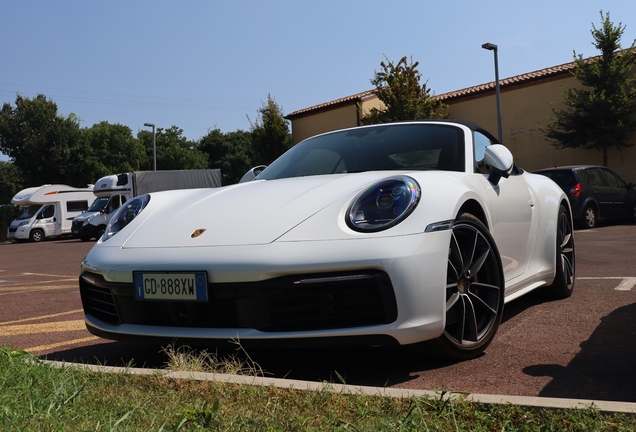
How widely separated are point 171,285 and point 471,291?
148 centimetres

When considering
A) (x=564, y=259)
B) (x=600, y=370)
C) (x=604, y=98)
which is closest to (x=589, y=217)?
(x=604, y=98)

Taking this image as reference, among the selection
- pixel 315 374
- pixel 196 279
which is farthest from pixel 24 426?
pixel 315 374

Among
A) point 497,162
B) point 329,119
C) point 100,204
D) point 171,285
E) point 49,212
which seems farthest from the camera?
point 329,119

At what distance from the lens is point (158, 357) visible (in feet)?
12.3

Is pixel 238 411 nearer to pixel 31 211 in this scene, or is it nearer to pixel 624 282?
pixel 624 282

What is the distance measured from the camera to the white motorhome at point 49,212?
30.2 meters

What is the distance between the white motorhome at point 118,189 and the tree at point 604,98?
13.2 metres

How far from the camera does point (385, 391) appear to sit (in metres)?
2.53

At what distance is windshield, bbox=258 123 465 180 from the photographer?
4.04m

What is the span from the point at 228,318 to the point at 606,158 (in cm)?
2373

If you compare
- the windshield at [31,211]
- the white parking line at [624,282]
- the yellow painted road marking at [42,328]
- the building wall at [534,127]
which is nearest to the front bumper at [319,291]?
the yellow painted road marking at [42,328]

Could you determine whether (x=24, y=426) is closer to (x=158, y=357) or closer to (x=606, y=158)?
(x=158, y=357)

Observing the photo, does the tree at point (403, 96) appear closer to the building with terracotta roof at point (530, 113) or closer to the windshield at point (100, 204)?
the building with terracotta roof at point (530, 113)

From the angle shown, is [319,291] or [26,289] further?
[26,289]
